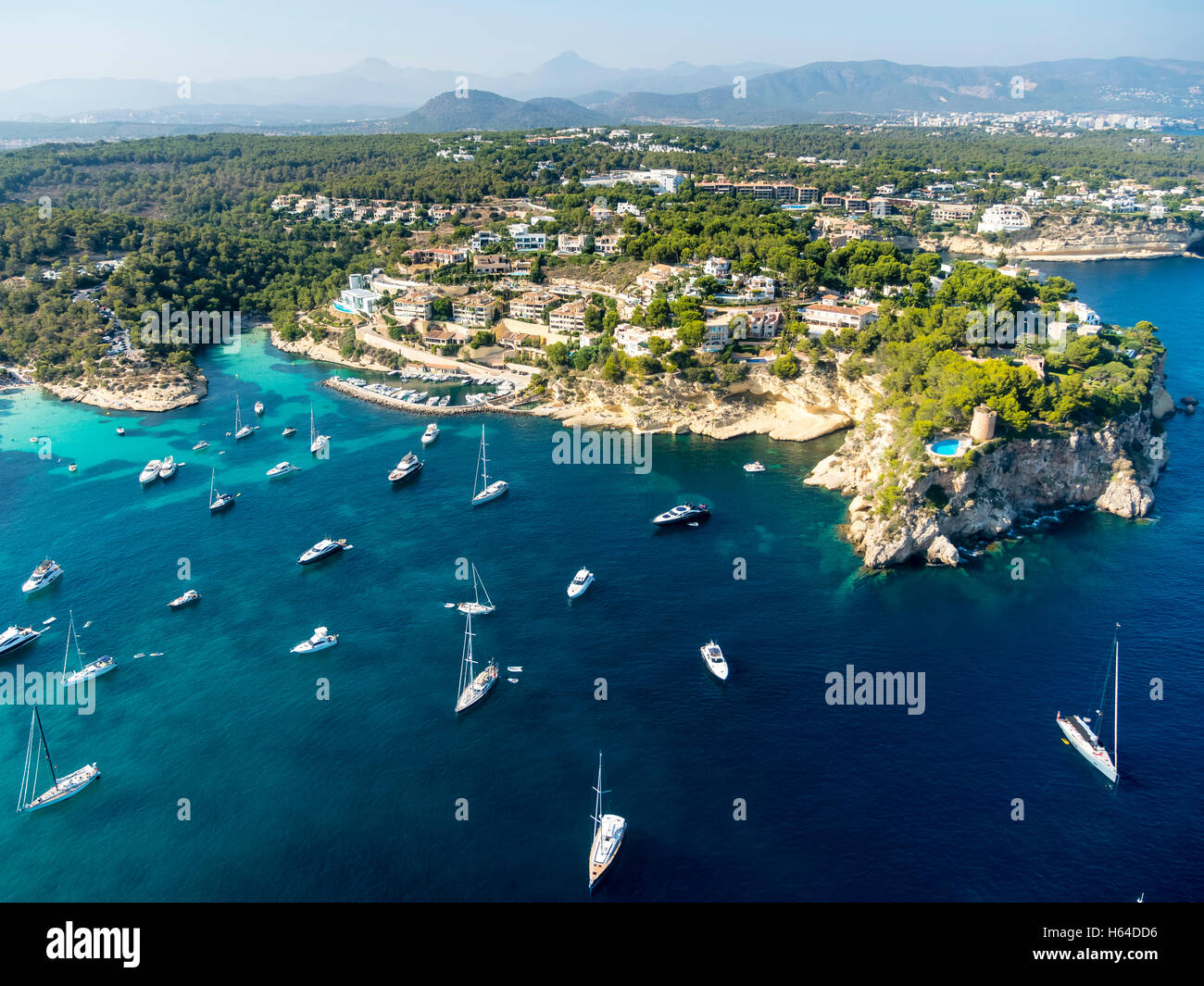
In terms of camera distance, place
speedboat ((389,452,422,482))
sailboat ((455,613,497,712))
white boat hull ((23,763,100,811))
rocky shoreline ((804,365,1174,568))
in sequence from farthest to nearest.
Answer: speedboat ((389,452,422,482)) → rocky shoreline ((804,365,1174,568)) → sailboat ((455,613,497,712)) → white boat hull ((23,763,100,811))

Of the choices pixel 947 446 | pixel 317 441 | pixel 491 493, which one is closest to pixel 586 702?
pixel 491 493

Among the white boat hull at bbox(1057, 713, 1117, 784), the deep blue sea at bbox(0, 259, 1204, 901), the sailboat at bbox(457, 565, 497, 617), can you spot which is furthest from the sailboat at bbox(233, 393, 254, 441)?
the white boat hull at bbox(1057, 713, 1117, 784)

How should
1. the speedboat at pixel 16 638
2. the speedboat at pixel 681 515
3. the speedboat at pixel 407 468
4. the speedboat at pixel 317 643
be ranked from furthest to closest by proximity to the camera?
the speedboat at pixel 407 468
the speedboat at pixel 681 515
the speedboat at pixel 16 638
the speedboat at pixel 317 643

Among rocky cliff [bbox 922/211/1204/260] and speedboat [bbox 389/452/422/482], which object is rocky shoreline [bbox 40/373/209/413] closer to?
speedboat [bbox 389/452/422/482]

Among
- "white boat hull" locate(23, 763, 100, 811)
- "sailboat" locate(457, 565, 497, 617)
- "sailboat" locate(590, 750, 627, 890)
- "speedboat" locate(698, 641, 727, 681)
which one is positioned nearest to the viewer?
"sailboat" locate(590, 750, 627, 890)

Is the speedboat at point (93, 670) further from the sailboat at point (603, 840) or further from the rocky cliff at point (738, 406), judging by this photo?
the rocky cliff at point (738, 406)

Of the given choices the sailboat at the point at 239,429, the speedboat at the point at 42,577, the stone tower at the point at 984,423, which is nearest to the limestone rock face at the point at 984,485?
the stone tower at the point at 984,423

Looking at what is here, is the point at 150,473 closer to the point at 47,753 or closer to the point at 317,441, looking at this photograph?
the point at 317,441
